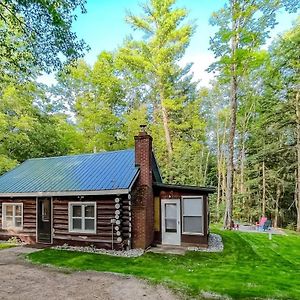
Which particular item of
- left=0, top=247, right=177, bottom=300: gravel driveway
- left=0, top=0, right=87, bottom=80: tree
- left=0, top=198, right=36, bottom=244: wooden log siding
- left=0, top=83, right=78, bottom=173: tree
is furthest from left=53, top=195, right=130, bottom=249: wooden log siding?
left=0, top=83, right=78, bottom=173: tree

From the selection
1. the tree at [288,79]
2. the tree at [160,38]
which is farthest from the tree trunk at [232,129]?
the tree at [160,38]

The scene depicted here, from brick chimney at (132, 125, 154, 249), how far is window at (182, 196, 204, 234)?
4.56ft

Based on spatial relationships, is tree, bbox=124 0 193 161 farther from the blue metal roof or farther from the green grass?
the green grass

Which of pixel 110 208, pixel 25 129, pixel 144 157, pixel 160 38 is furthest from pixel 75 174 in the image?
pixel 160 38

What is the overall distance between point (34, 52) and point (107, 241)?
7406mm

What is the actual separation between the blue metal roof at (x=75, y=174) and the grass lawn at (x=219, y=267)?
2735mm

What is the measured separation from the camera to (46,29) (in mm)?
8883

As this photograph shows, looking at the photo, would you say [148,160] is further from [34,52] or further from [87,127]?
[87,127]

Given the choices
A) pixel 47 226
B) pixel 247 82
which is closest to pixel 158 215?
pixel 47 226

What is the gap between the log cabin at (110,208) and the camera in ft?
39.1

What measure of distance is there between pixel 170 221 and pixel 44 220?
5577 millimetres

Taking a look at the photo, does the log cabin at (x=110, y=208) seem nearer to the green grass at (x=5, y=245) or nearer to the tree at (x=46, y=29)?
the green grass at (x=5, y=245)

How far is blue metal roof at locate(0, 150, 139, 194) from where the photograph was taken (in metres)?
12.4

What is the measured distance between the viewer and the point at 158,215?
1280 cm
